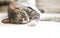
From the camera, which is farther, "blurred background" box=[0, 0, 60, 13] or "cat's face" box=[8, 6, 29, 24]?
"blurred background" box=[0, 0, 60, 13]

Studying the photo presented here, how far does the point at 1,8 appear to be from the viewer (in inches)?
92.9

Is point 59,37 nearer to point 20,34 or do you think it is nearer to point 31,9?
point 20,34

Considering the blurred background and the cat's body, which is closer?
the cat's body

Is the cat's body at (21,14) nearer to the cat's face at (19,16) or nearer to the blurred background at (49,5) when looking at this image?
the cat's face at (19,16)

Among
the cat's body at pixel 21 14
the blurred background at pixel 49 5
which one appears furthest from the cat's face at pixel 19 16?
the blurred background at pixel 49 5

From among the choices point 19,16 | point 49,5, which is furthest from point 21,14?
point 49,5

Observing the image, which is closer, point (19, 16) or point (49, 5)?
point (19, 16)

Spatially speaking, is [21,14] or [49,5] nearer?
[21,14]

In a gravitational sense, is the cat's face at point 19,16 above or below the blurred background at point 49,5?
below

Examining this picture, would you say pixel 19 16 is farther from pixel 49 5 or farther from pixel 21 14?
pixel 49 5

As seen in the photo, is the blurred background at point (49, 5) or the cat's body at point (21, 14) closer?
the cat's body at point (21, 14)

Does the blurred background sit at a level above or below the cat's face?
above

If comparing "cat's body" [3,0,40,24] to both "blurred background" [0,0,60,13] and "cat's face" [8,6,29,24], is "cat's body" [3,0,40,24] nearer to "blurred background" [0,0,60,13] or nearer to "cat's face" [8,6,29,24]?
"cat's face" [8,6,29,24]

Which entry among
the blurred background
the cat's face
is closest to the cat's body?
the cat's face
